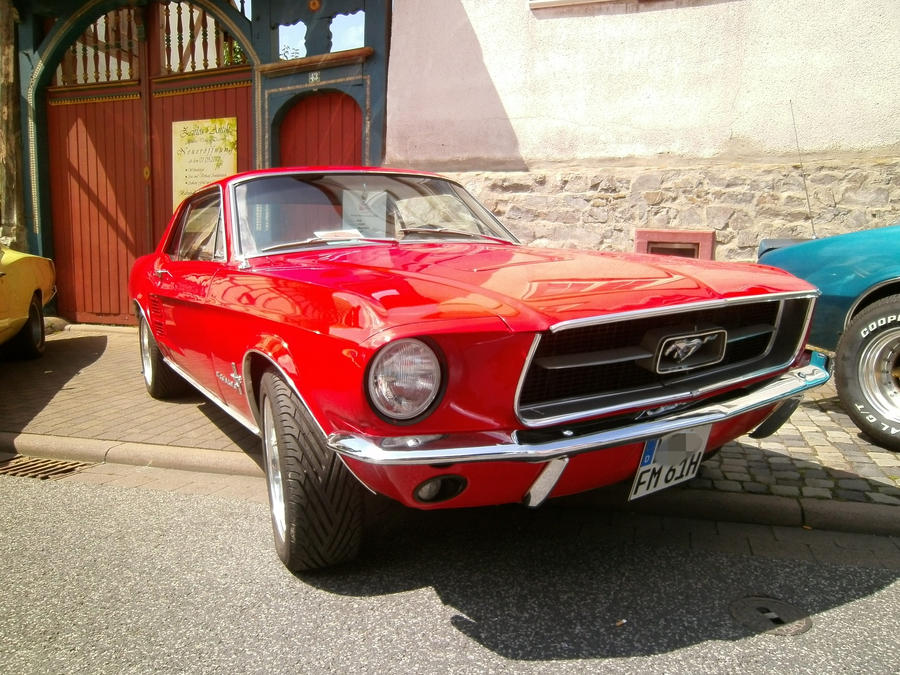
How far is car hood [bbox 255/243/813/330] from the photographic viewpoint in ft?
6.61

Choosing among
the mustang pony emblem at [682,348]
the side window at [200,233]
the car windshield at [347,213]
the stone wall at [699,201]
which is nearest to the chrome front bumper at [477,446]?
the mustang pony emblem at [682,348]

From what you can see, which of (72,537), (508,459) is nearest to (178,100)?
(72,537)

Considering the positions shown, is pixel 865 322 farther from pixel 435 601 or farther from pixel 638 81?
pixel 638 81


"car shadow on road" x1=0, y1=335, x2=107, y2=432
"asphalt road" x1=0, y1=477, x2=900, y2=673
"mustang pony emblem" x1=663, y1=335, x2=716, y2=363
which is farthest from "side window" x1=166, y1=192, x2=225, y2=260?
"mustang pony emblem" x1=663, y1=335, x2=716, y2=363

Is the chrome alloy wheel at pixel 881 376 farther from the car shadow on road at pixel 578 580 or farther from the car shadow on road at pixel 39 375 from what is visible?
the car shadow on road at pixel 39 375

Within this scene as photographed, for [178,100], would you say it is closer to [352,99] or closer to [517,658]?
[352,99]

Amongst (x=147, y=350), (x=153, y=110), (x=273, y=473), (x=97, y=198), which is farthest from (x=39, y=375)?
(x=273, y=473)

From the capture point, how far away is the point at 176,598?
242 cm

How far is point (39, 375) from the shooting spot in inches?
246

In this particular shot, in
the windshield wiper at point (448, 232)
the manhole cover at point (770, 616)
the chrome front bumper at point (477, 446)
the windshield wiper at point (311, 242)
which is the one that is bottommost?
the manhole cover at point (770, 616)

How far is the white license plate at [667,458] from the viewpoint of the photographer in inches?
87.6

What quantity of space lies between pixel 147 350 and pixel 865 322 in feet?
15.7

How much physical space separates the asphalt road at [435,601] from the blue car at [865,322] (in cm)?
115

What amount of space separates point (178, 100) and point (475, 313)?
8053 mm
